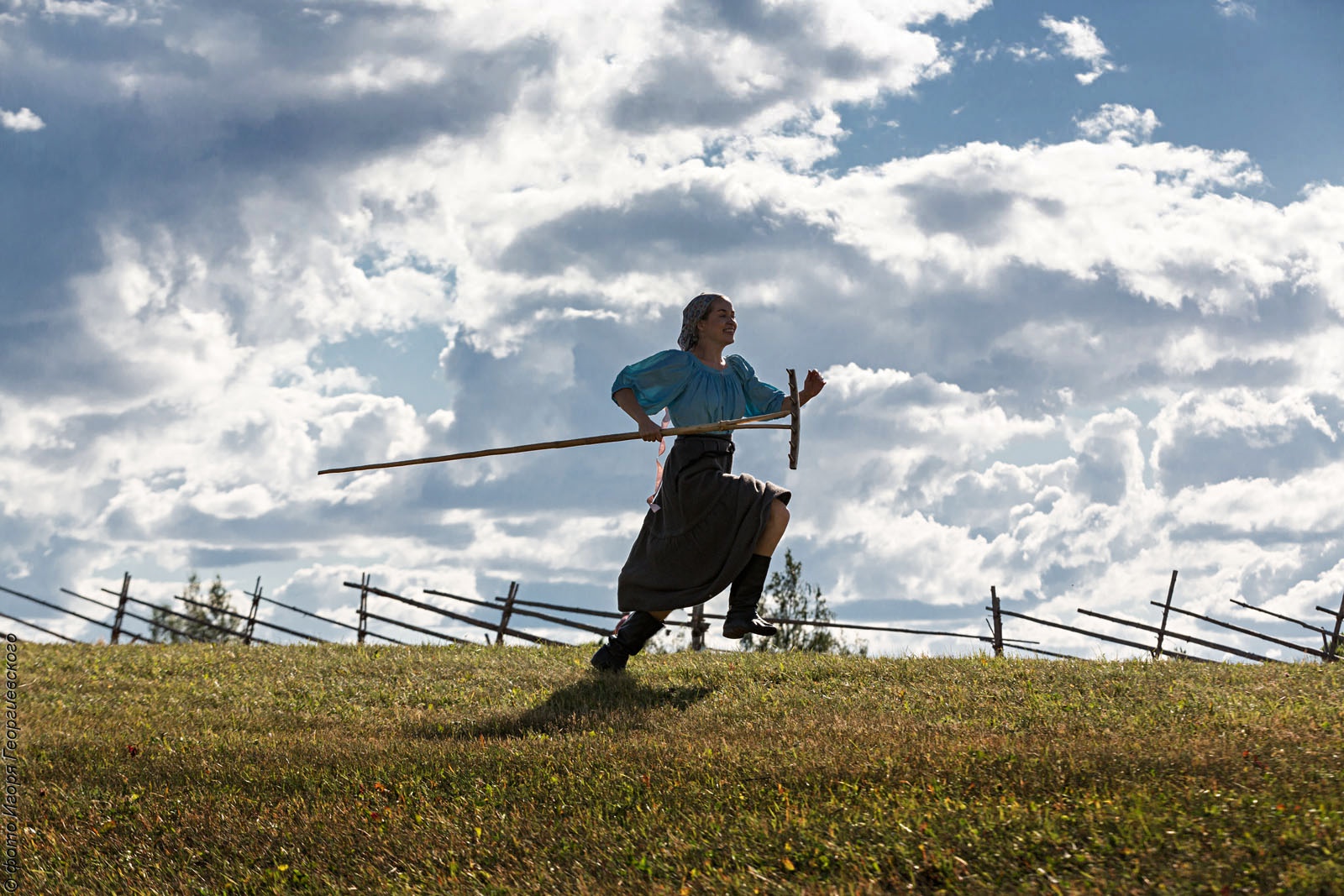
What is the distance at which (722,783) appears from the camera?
539 centimetres

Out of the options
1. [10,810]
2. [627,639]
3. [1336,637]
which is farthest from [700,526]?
[1336,637]

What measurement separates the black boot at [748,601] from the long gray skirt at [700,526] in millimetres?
101

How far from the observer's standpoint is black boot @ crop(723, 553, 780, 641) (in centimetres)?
798

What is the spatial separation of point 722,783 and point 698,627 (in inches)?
473

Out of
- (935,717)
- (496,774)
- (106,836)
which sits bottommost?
(106,836)

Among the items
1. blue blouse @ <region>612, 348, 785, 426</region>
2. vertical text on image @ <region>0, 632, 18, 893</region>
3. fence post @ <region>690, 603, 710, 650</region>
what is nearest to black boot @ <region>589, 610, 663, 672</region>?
blue blouse @ <region>612, 348, 785, 426</region>

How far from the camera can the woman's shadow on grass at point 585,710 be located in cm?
744

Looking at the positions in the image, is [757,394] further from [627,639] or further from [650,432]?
[627,639]

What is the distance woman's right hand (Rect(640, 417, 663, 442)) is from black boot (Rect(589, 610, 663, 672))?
1.50 metres

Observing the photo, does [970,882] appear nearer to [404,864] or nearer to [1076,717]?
[404,864]

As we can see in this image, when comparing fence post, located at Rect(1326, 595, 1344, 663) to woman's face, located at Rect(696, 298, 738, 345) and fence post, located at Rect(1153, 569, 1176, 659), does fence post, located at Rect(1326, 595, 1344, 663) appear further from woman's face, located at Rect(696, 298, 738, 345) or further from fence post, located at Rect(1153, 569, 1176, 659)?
woman's face, located at Rect(696, 298, 738, 345)

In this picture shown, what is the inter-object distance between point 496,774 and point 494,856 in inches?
47.4

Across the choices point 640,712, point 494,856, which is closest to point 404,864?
point 494,856

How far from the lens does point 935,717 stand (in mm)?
7227
